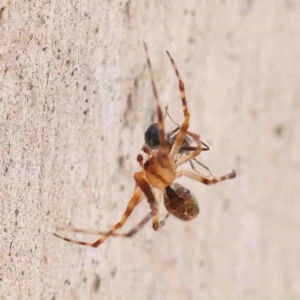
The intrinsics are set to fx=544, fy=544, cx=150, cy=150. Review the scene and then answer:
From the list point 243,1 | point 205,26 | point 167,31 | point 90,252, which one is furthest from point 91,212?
point 243,1

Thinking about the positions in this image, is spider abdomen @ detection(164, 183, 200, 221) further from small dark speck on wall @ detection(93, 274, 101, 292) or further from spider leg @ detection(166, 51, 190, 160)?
small dark speck on wall @ detection(93, 274, 101, 292)

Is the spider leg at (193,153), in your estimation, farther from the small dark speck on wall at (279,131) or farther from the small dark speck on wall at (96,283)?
the small dark speck on wall at (279,131)

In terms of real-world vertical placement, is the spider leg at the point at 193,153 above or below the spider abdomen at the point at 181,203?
above

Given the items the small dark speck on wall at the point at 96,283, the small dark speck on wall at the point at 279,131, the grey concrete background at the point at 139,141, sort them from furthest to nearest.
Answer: the small dark speck on wall at the point at 279,131 → the small dark speck on wall at the point at 96,283 → the grey concrete background at the point at 139,141

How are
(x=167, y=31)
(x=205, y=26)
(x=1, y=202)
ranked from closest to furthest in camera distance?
(x=1, y=202)
(x=167, y=31)
(x=205, y=26)

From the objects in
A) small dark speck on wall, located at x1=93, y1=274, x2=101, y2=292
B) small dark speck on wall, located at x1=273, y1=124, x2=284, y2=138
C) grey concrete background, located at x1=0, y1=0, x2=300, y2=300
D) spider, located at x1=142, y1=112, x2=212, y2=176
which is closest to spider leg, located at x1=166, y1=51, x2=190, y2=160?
spider, located at x1=142, y1=112, x2=212, y2=176

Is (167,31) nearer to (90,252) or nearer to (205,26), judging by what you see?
(205,26)

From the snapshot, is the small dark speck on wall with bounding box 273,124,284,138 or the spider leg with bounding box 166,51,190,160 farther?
the small dark speck on wall with bounding box 273,124,284,138

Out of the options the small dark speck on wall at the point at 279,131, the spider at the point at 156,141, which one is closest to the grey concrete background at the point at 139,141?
the small dark speck on wall at the point at 279,131

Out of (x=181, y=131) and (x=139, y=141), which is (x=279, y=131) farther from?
(x=181, y=131)
